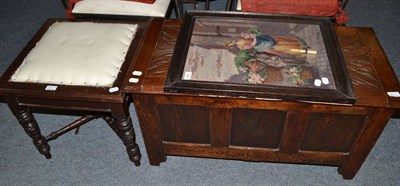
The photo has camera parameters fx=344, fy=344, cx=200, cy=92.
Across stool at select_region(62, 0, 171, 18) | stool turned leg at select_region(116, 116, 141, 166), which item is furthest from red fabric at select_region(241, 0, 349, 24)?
stool turned leg at select_region(116, 116, 141, 166)

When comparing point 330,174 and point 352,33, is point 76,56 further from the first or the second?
point 330,174

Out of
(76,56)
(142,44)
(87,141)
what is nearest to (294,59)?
(142,44)

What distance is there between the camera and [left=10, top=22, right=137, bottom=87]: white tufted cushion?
1493mm

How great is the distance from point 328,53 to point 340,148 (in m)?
0.47

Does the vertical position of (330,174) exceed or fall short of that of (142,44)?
it falls short

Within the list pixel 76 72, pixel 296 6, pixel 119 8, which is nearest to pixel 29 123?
pixel 76 72

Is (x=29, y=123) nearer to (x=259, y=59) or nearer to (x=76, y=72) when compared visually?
(x=76, y=72)

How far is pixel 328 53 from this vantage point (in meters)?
1.49

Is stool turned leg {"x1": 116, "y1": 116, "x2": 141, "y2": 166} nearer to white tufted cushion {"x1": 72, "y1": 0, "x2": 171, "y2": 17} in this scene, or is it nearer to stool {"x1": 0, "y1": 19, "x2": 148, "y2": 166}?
stool {"x1": 0, "y1": 19, "x2": 148, "y2": 166}

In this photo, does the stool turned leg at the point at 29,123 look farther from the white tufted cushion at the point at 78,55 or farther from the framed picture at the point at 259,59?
the framed picture at the point at 259,59

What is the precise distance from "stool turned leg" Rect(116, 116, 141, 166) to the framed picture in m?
0.34

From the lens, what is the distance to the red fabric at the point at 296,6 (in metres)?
1.86

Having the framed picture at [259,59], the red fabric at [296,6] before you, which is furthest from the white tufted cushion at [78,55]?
the red fabric at [296,6]

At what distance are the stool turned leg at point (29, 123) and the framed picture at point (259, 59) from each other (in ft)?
2.47
